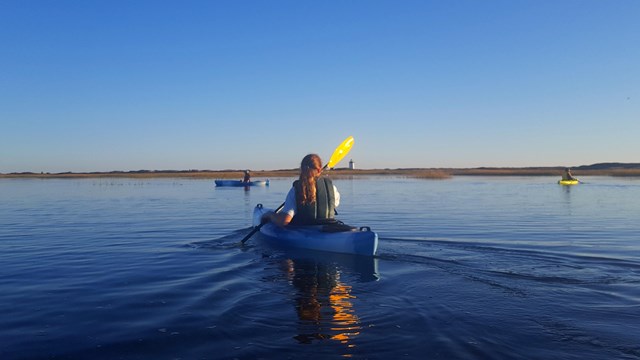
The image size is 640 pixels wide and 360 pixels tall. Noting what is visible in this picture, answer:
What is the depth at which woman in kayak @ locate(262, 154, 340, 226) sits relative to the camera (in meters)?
10.2

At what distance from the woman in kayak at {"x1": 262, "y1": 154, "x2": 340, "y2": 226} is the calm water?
2.68 feet

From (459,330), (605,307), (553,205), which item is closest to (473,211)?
(553,205)

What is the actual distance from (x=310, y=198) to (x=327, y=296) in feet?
12.9

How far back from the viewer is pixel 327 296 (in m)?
6.86

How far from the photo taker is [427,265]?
896cm

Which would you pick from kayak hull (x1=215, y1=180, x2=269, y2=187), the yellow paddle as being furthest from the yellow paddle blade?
kayak hull (x1=215, y1=180, x2=269, y2=187)

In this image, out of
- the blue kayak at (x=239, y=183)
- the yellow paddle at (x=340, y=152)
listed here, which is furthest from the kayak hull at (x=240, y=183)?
the yellow paddle at (x=340, y=152)

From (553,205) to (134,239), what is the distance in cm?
1831

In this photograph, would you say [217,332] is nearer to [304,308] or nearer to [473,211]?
[304,308]

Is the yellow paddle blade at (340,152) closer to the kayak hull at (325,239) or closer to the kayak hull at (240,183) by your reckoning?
the kayak hull at (325,239)

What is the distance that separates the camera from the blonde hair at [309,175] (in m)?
10.2

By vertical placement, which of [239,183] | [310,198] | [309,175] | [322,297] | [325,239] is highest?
[309,175]

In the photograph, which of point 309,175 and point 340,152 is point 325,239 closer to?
point 309,175

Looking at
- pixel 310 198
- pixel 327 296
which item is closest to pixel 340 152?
pixel 310 198
